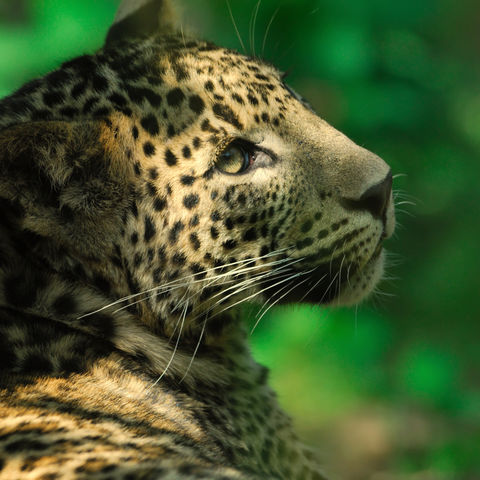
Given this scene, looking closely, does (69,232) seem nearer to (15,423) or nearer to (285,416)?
(15,423)

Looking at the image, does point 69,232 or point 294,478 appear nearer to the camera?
point 69,232

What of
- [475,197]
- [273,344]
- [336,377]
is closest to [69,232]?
[273,344]

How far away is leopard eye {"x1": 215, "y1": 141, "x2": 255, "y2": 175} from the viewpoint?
11.9 ft

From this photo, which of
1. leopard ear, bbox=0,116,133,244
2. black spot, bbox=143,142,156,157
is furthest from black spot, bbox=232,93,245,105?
leopard ear, bbox=0,116,133,244

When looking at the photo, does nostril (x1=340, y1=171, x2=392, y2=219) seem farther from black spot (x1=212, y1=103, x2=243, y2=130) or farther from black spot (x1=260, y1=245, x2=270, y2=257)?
black spot (x1=212, y1=103, x2=243, y2=130)

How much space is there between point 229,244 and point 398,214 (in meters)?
4.15

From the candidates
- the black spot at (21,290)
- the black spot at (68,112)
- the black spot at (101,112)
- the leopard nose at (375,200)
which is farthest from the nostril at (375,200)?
the black spot at (21,290)

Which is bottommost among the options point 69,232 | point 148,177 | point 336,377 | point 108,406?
point 336,377

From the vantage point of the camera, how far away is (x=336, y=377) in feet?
22.5

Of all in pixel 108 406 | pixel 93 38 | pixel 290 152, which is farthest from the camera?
pixel 93 38

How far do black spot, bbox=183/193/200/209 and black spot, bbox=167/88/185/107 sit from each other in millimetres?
404

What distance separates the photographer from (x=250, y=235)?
3652mm

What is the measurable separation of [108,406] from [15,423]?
41 centimetres

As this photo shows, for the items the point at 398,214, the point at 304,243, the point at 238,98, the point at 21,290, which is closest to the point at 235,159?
the point at 238,98
